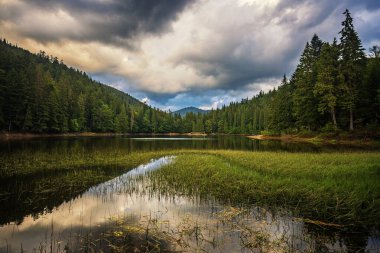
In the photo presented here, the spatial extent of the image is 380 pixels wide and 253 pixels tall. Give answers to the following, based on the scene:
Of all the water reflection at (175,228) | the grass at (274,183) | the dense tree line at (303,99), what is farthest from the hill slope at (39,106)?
the water reflection at (175,228)

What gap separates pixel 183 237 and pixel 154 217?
92.9 inches

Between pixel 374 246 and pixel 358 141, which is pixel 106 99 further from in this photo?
pixel 374 246

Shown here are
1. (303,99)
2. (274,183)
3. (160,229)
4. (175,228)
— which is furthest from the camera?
(303,99)

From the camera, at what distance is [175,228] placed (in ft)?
28.9

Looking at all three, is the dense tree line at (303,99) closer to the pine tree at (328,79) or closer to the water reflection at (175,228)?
the pine tree at (328,79)

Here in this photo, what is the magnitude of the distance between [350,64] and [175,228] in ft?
157

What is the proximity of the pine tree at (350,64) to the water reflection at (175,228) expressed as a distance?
4187cm

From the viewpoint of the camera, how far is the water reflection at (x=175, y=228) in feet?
24.3

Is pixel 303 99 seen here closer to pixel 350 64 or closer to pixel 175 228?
pixel 350 64

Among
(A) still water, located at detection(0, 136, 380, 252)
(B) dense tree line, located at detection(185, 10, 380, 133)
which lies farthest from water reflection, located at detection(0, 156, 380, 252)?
(B) dense tree line, located at detection(185, 10, 380, 133)

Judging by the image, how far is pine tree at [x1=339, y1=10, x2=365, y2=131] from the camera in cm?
4362

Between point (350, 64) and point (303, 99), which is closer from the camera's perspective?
point (350, 64)

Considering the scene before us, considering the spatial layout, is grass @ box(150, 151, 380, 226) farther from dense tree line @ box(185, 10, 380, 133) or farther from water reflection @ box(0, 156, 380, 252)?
dense tree line @ box(185, 10, 380, 133)

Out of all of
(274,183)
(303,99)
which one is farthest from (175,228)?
(303,99)
